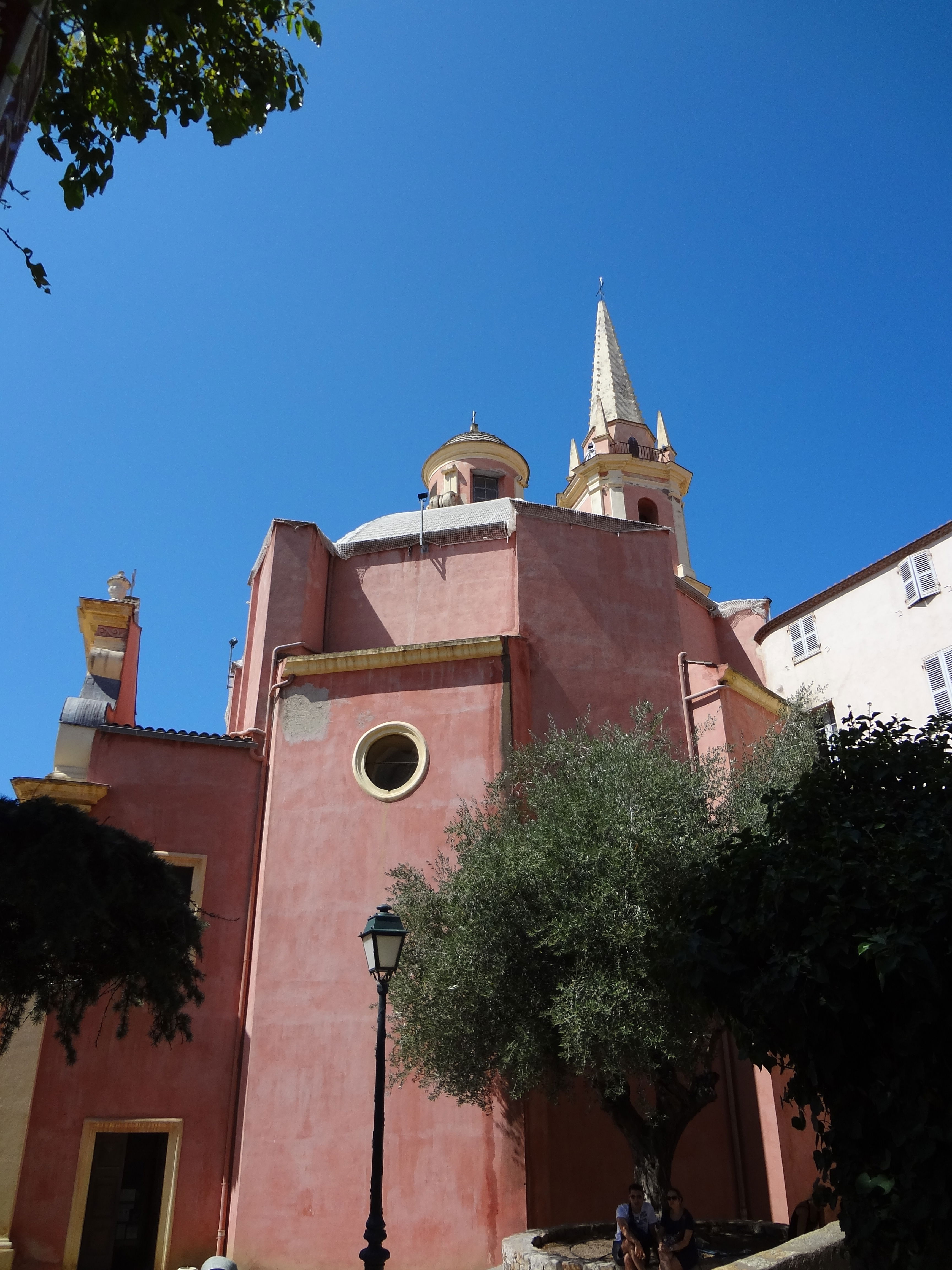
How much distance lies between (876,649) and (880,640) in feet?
0.55

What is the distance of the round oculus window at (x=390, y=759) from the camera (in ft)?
49.9

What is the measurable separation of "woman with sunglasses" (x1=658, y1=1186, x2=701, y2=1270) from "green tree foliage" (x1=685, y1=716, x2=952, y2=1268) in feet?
10.3

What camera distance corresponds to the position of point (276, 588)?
57.8 feet

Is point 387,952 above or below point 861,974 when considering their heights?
above

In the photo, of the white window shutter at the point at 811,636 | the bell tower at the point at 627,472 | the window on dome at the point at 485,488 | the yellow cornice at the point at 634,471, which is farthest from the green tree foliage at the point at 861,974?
the yellow cornice at the point at 634,471

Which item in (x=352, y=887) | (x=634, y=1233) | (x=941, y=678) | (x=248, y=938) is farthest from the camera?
(x=941, y=678)

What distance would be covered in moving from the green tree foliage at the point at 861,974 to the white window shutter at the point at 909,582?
1084cm

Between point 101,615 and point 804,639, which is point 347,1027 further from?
point 804,639

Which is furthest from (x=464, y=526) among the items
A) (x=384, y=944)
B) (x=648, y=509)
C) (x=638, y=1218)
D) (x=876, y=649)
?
(x=648, y=509)

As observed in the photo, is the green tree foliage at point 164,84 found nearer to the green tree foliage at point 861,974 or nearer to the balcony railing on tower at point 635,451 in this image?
the green tree foliage at point 861,974

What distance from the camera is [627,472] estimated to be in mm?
39719

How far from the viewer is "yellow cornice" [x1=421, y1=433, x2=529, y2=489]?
27000 millimetres

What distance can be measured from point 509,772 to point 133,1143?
282 inches

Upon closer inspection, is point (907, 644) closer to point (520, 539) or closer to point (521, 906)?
point (520, 539)
